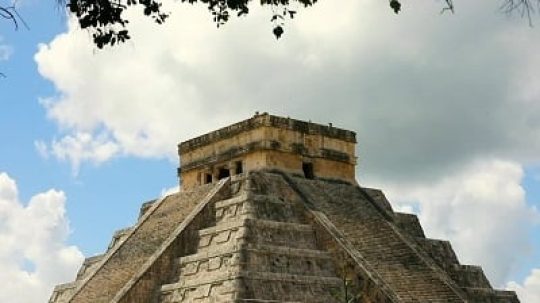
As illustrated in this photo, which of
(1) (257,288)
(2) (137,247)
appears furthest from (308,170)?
(1) (257,288)

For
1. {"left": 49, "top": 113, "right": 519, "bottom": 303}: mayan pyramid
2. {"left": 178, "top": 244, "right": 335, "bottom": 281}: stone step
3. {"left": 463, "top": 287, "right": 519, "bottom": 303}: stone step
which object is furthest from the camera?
{"left": 463, "top": 287, "right": 519, "bottom": 303}: stone step

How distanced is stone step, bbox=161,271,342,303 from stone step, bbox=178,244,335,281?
0.21 metres

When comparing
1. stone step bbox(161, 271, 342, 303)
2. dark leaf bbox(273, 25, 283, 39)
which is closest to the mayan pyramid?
stone step bbox(161, 271, 342, 303)

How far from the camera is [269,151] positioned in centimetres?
2014

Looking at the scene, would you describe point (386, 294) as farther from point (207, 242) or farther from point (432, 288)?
point (207, 242)

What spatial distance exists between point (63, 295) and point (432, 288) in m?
8.19

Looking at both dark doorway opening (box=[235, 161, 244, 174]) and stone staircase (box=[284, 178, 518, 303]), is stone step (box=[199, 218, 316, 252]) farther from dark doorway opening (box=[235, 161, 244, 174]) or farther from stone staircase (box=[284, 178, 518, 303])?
dark doorway opening (box=[235, 161, 244, 174])

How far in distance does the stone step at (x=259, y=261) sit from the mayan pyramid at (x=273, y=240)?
24 millimetres

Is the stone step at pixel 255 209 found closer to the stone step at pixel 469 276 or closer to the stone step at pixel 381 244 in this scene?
the stone step at pixel 381 244

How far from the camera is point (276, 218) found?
18.5 m

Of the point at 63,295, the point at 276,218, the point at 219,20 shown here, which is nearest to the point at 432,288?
the point at 276,218

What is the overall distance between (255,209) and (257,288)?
2361mm

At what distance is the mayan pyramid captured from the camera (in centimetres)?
1697

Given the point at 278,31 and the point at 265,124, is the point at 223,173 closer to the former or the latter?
the point at 265,124
